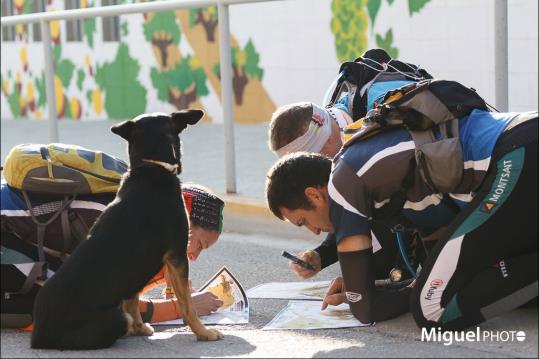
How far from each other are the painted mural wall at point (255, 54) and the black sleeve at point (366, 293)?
9.57 feet

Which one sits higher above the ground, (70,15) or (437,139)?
(70,15)

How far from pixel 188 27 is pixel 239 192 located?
16.9 feet

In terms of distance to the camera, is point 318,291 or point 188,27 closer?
point 318,291

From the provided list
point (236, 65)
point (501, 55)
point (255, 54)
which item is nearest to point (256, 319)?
point (501, 55)

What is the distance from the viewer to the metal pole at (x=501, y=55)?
5.93 m

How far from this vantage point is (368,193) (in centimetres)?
412

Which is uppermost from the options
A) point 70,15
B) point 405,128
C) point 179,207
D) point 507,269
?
point 70,15

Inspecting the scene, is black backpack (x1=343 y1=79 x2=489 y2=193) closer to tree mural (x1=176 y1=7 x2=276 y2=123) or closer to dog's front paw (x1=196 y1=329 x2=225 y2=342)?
dog's front paw (x1=196 y1=329 x2=225 y2=342)

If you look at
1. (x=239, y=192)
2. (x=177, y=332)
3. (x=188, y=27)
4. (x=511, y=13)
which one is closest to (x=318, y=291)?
(x=177, y=332)

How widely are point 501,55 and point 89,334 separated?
3.15 meters

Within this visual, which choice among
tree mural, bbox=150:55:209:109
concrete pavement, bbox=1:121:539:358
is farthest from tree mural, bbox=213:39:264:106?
concrete pavement, bbox=1:121:539:358

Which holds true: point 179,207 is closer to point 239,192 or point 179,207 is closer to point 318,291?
point 318,291

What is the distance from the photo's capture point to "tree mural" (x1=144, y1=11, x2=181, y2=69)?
12.5 m

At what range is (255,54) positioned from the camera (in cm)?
1161
